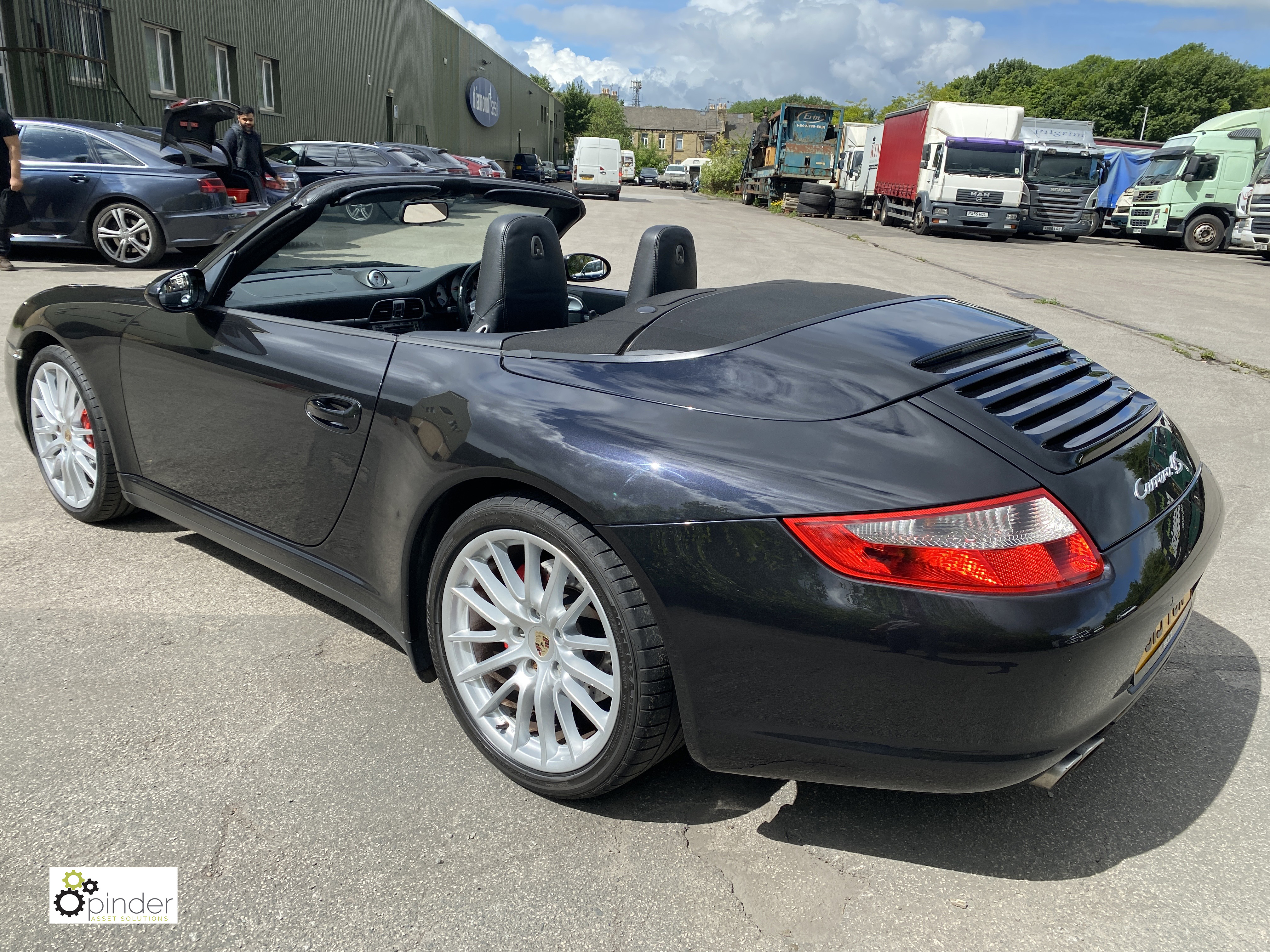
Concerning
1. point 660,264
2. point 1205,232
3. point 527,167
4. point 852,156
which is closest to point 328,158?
point 660,264

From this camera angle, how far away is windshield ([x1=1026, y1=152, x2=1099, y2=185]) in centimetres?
2648

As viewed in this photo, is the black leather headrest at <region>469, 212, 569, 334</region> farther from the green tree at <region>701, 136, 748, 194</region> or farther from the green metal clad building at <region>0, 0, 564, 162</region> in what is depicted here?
the green tree at <region>701, 136, 748, 194</region>

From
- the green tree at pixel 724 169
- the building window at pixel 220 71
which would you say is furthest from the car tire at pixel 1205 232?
the green tree at pixel 724 169

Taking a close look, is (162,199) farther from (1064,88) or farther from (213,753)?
(1064,88)

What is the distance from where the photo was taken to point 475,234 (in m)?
3.18

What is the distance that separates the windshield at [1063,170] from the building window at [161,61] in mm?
22063

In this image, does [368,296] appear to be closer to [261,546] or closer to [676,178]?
[261,546]

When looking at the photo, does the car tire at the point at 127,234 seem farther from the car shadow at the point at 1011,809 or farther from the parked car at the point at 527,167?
the parked car at the point at 527,167

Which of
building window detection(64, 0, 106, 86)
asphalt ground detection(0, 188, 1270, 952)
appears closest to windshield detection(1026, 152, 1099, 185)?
building window detection(64, 0, 106, 86)

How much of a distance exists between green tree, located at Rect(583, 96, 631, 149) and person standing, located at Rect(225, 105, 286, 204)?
322 feet

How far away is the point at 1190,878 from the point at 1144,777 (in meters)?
0.37

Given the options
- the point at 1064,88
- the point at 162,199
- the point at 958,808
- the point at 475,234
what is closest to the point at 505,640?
the point at 958,808

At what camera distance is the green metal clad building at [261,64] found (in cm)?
1573

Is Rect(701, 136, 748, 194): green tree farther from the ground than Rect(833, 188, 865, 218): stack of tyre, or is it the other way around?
Rect(701, 136, 748, 194): green tree
